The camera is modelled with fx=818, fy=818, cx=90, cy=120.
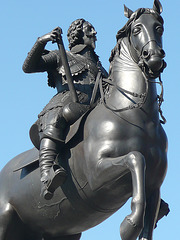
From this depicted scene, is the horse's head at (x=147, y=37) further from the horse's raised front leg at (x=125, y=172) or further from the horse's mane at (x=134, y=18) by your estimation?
the horse's raised front leg at (x=125, y=172)

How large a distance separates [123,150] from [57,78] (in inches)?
83.8

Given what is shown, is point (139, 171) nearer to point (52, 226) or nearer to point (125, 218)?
point (125, 218)

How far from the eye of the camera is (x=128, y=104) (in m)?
11.4

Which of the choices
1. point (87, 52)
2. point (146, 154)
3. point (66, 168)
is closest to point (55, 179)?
point (66, 168)

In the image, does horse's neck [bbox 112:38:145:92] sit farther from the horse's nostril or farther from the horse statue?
the horse's nostril

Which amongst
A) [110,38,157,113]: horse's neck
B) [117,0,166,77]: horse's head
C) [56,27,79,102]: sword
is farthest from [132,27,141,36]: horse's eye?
[56,27,79,102]: sword

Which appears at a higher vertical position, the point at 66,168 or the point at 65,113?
the point at 65,113

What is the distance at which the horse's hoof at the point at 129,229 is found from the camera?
34.2 ft

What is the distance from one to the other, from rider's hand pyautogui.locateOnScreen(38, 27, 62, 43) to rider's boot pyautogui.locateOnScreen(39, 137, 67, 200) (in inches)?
57.8

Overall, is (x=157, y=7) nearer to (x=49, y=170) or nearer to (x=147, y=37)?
(x=147, y=37)

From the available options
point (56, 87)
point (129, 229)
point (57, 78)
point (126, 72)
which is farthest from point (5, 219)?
point (126, 72)

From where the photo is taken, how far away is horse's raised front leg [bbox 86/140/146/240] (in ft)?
34.3

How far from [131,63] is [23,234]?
3.37 m

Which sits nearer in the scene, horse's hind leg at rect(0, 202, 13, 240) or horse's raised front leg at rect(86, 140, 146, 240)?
horse's raised front leg at rect(86, 140, 146, 240)
